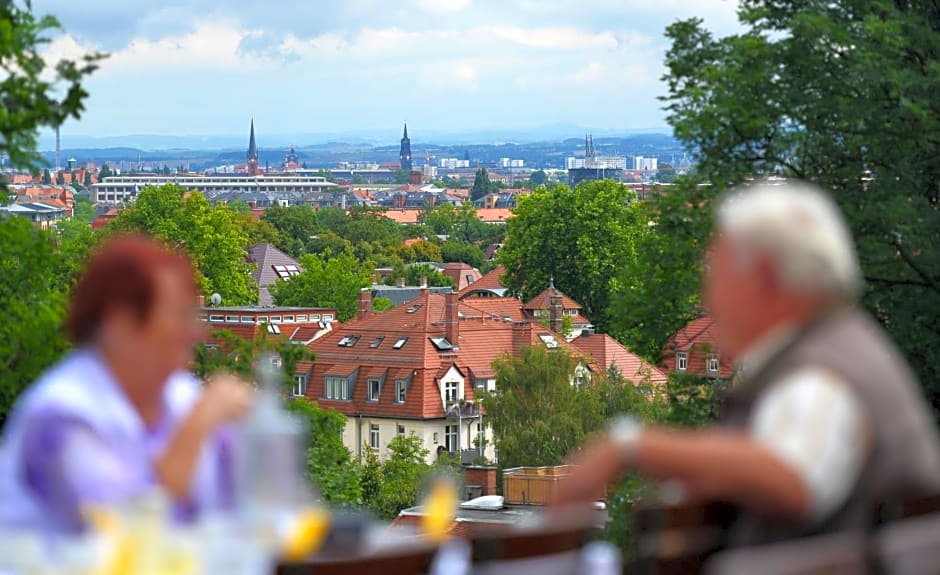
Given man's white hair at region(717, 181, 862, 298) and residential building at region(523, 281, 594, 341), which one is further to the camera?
residential building at region(523, 281, 594, 341)

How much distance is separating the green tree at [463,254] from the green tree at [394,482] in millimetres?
96131

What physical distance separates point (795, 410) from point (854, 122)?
1719cm

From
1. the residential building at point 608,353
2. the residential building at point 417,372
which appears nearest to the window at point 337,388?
the residential building at point 417,372

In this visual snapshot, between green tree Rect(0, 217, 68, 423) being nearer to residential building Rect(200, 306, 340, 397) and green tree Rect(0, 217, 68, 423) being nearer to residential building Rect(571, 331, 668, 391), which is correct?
residential building Rect(200, 306, 340, 397)

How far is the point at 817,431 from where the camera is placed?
3523mm

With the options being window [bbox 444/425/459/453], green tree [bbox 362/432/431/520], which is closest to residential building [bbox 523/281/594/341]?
window [bbox 444/425/459/453]

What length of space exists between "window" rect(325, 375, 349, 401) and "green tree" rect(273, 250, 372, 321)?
31617 millimetres

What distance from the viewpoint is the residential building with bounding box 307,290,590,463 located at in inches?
2689

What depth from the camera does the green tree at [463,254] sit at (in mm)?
154125

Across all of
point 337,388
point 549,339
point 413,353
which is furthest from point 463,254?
point 413,353

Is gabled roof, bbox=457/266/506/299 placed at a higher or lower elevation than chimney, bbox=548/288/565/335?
lower

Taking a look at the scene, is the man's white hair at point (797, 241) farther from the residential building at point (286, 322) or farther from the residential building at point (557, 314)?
the residential building at point (557, 314)

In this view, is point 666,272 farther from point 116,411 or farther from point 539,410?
point 539,410

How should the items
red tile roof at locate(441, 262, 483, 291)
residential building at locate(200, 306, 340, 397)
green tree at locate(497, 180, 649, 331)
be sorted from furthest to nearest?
1. red tile roof at locate(441, 262, 483, 291)
2. green tree at locate(497, 180, 649, 331)
3. residential building at locate(200, 306, 340, 397)
